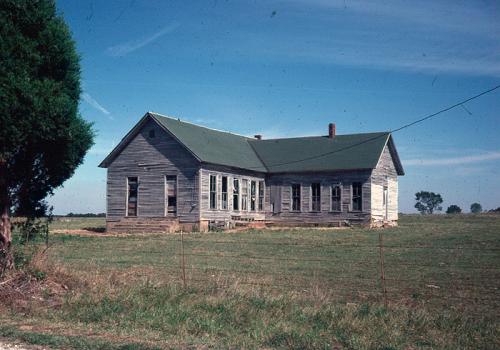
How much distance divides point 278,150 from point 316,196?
6.32 metres

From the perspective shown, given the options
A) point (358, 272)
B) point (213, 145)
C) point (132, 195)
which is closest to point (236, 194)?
point (213, 145)

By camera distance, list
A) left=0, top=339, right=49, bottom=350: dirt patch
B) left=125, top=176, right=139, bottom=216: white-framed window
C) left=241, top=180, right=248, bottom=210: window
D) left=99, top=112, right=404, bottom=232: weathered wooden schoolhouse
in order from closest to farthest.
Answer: left=0, top=339, right=49, bottom=350: dirt patch < left=99, top=112, right=404, bottom=232: weathered wooden schoolhouse < left=125, top=176, right=139, bottom=216: white-framed window < left=241, top=180, right=248, bottom=210: window

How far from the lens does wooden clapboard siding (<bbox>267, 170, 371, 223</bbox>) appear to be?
138 ft

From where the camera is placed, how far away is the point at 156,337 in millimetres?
8945

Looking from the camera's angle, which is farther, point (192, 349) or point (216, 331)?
point (216, 331)

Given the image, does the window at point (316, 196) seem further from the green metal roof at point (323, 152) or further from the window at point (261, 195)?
the window at point (261, 195)

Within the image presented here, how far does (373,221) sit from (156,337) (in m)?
34.9

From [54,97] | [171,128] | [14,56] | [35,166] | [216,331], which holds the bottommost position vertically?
[216,331]

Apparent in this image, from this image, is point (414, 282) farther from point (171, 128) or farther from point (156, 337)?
point (171, 128)

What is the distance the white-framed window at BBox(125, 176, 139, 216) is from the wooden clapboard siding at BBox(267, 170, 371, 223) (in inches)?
449

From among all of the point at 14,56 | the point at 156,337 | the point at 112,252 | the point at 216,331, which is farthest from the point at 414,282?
the point at 112,252

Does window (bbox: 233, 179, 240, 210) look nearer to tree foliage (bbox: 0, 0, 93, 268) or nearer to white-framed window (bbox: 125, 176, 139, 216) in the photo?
white-framed window (bbox: 125, 176, 139, 216)

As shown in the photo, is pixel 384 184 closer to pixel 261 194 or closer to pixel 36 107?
pixel 261 194

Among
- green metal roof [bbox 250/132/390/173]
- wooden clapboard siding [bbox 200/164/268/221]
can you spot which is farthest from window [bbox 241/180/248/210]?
green metal roof [bbox 250/132/390/173]
